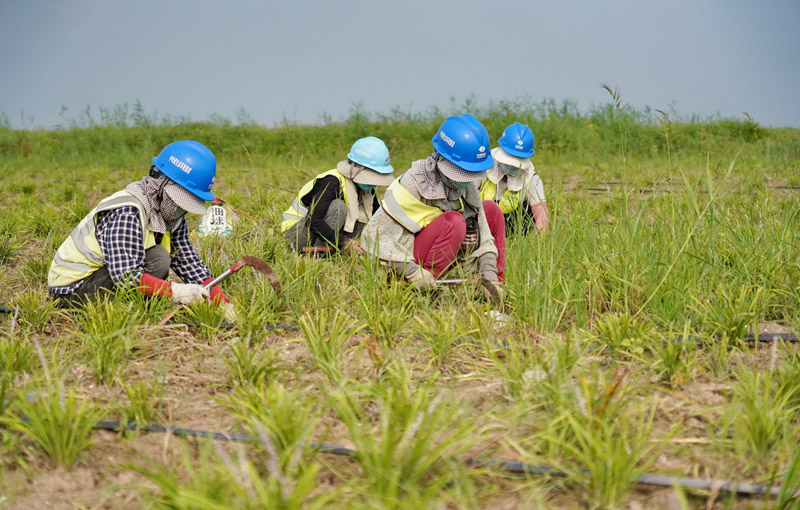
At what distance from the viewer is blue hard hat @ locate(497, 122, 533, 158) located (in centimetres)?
538

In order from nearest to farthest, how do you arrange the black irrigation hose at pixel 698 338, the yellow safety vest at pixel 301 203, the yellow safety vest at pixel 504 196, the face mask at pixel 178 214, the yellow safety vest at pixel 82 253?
the black irrigation hose at pixel 698 338 → the yellow safety vest at pixel 82 253 → the face mask at pixel 178 214 → the yellow safety vest at pixel 301 203 → the yellow safety vest at pixel 504 196

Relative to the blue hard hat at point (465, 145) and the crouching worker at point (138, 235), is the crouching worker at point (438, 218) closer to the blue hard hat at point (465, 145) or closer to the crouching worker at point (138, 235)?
the blue hard hat at point (465, 145)

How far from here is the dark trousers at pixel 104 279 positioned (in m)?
3.62

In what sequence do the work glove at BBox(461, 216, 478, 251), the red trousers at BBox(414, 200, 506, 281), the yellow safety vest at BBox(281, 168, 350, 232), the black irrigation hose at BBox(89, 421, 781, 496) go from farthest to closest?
the yellow safety vest at BBox(281, 168, 350, 232) → the work glove at BBox(461, 216, 478, 251) → the red trousers at BBox(414, 200, 506, 281) → the black irrigation hose at BBox(89, 421, 781, 496)

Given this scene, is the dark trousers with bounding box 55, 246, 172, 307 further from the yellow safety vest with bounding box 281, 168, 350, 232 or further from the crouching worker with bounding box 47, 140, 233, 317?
the yellow safety vest with bounding box 281, 168, 350, 232

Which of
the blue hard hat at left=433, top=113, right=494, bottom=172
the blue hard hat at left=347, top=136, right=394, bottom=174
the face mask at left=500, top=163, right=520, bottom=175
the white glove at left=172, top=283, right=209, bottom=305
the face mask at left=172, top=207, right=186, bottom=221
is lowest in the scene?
the white glove at left=172, top=283, right=209, bottom=305

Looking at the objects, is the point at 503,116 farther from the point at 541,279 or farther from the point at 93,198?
the point at 541,279

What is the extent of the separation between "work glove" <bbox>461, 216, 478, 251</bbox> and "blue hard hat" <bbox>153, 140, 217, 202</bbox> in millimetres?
1555

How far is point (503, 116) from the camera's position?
46.5 feet

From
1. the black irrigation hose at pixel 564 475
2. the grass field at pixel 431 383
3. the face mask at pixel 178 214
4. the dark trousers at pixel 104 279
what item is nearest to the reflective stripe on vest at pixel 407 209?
the grass field at pixel 431 383

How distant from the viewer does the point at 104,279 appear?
143 inches

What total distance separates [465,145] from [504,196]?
1.86 m

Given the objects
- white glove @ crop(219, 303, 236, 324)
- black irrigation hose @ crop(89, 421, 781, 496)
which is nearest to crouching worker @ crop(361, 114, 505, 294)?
white glove @ crop(219, 303, 236, 324)

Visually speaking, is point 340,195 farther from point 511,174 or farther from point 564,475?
point 564,475
